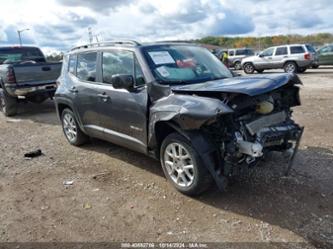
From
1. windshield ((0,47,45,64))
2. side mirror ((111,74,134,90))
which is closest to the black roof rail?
side mirror ((111,74,134,90))

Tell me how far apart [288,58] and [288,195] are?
18456 mm

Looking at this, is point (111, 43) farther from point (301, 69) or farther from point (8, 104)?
point (301, 69)

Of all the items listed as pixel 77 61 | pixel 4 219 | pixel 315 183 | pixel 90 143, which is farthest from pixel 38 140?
pixel 315 183

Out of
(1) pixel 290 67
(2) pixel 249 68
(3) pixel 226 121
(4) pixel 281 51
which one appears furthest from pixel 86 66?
(2) pixel 249 68

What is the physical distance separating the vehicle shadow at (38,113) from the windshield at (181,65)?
5098mm

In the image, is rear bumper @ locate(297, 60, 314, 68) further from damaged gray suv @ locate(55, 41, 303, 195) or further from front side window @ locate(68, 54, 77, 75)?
front side window @ locate(68, 54, 77, 75)

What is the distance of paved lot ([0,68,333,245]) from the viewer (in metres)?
3.61

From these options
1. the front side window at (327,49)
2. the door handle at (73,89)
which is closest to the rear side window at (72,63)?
the door handle at (73,89)

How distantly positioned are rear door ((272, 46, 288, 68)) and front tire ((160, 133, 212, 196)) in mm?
18687

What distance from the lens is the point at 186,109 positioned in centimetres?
389

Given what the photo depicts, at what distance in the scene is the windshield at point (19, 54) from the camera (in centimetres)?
1222

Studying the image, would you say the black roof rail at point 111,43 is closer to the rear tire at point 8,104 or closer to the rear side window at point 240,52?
the rear tire at point 8,104

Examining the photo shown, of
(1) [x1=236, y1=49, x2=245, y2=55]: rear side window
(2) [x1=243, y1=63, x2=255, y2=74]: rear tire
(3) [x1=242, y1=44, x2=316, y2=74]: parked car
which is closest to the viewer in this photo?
Answer: (3) [x1=242, y1=44, x2=316, y2=74]: parked car

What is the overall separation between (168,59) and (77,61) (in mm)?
2081
